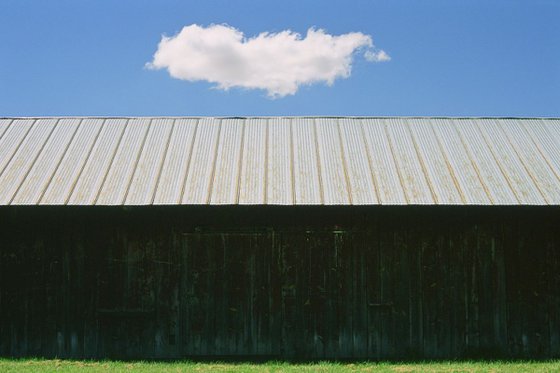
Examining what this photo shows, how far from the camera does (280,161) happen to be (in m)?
12.0

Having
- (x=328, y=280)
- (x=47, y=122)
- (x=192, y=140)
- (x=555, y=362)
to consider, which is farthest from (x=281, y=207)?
(x=47, y=122)

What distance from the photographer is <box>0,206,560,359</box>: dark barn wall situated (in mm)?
10844

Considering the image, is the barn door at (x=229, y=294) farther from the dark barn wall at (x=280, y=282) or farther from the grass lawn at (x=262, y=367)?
the grass lawn at (x=262, y=367)

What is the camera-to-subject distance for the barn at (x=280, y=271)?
35.5ft

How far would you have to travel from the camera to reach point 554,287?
36.3 feet

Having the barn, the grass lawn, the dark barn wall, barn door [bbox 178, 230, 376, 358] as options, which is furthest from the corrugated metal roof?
the grass lawn

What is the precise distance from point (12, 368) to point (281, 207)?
18.6 ft

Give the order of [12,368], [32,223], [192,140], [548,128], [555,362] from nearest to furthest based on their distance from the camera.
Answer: [12,368], [555,362], [32,223], [192,140], [548,128]

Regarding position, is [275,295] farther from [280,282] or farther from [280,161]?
[280,161]

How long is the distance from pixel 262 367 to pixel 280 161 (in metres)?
4.40

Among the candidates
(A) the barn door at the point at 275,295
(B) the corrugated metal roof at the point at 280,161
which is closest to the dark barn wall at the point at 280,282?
(A) the barn door at the point at 275,295

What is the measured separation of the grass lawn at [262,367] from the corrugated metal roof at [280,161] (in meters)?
2.98

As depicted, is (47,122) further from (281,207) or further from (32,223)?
(281,207)

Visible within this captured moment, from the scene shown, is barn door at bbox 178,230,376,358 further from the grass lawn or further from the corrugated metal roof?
the corrugated metal roof
